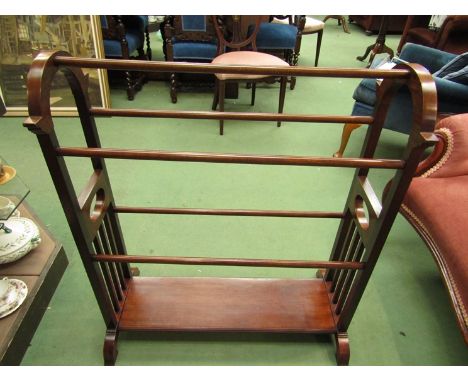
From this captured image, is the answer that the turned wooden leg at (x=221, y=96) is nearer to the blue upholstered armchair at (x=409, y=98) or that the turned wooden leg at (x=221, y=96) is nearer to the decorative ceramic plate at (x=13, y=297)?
the blue upholstered armchair at (x=409, y=98)

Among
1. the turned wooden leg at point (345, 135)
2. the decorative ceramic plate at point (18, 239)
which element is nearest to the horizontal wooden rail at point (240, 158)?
the decorative ceramic plate at point (18, 239)

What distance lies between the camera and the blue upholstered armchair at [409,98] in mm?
1813

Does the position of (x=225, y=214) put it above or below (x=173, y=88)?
above

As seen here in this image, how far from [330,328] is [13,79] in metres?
2.81

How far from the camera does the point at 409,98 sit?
1955 millimetres

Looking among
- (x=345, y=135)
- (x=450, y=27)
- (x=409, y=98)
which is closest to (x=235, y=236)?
(x=345, y=135)

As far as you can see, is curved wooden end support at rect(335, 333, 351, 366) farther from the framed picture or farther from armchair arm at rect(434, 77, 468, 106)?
the framed picture

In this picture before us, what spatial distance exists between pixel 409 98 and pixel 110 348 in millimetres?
1965

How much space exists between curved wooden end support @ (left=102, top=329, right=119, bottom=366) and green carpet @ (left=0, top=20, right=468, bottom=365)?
0.04m

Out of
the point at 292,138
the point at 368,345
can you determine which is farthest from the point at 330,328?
the point at 292,138

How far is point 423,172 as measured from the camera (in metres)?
1.44

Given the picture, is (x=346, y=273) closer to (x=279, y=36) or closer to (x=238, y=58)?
(x=238, y=58)

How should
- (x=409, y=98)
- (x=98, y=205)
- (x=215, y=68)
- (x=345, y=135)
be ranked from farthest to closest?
(x=345, y=135)
(x=409, y=98)
(x=98, y=205)
(x=215, y=68)
